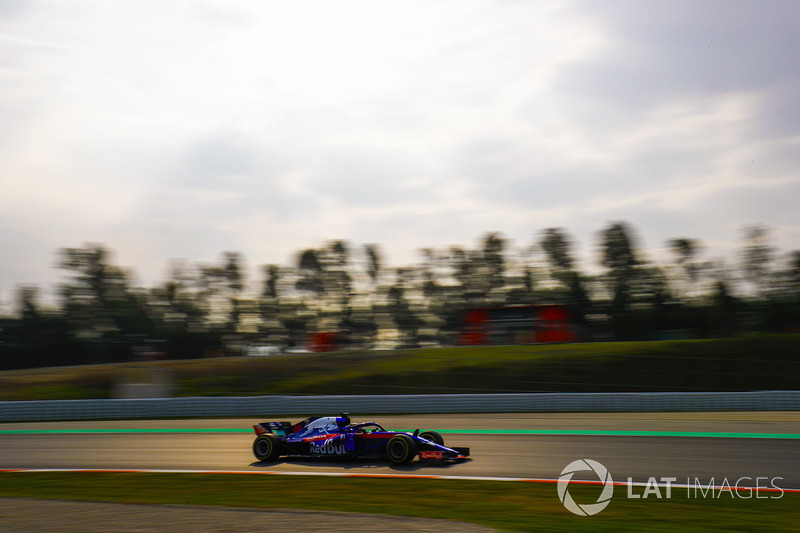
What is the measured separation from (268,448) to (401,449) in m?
2.71

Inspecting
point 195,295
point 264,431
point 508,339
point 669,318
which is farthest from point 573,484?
point 195,295

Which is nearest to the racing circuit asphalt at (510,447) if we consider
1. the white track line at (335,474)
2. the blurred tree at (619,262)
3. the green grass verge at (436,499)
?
the white track line at (335,474)

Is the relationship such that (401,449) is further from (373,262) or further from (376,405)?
(373,262)

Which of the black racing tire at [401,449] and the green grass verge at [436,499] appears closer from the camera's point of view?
the green grass verge at [436,499]

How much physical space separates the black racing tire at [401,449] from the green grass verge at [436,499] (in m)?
1.22

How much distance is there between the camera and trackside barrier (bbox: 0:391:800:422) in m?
→ 21.4

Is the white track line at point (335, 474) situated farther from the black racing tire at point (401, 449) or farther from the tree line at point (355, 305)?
the tree line at point (355, 305)

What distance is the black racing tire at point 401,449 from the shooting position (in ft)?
38.8

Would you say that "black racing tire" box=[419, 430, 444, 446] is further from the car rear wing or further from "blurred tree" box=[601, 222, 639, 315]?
"blurred tree" box=[601, 222, 639, 315]

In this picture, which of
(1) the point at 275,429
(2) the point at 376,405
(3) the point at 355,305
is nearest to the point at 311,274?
(3) the point at 355,305

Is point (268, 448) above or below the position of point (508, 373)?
below

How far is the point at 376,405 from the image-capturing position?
75.6 feet

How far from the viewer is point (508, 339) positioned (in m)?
39.3

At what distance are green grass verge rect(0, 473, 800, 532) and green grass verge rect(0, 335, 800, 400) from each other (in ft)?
61.0
